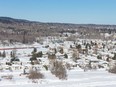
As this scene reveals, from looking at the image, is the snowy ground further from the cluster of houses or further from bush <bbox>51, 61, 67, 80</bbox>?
the cluster of houses

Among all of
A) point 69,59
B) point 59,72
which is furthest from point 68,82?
point 69,59

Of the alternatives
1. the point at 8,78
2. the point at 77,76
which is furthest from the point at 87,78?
the point at 8,78

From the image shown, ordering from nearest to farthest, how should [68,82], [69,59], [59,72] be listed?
[68,82]
[59,72]
[69,59]

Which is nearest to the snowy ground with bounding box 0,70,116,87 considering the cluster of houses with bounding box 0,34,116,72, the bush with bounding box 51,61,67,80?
the bush with bounding box 51,61,67,80

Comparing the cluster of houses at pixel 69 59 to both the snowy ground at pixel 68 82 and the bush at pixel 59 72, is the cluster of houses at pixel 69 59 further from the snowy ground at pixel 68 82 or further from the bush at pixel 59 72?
the snowy ground at pixel 68 82

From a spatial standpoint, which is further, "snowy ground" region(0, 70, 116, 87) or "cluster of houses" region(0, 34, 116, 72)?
"cluster of houses" region(0, 34, 116, 72)

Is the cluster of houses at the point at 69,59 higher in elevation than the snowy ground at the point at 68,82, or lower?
lower

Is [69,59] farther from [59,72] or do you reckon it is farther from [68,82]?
[68,82]

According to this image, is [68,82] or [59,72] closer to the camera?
[68,82]

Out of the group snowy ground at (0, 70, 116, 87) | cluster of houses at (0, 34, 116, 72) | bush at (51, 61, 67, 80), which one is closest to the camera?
snowy ground at (0, 70, 116, 87)

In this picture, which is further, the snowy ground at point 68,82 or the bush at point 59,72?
the bush at point 59,72

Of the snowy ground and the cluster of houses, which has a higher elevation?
the snowy ground

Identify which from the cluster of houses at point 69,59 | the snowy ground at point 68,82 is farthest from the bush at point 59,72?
the cluster of houses at point 69,59
